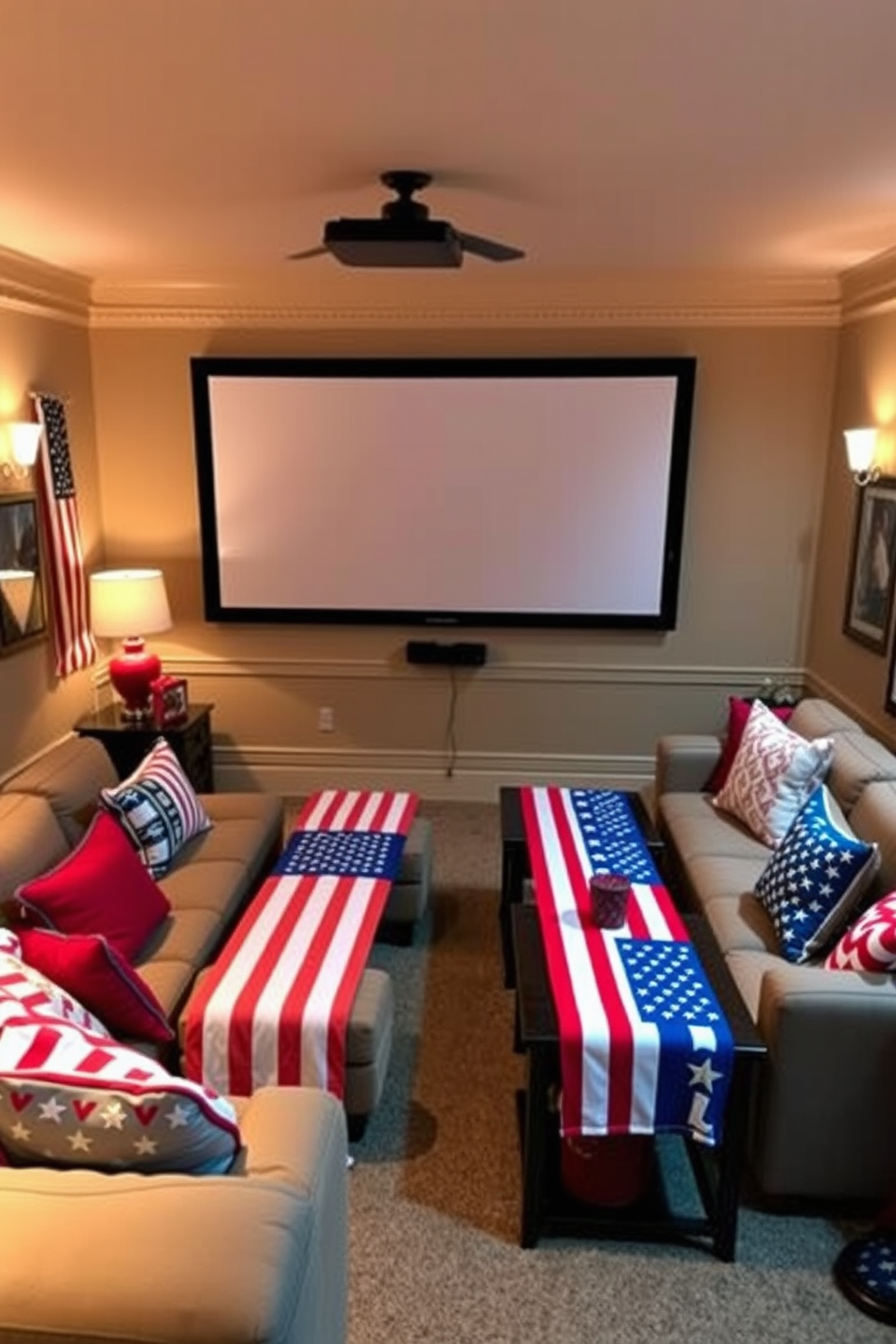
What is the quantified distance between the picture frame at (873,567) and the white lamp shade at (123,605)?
3.15 metres

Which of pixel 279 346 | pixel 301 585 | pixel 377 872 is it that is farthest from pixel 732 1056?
pixel 279 346

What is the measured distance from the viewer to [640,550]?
16.0 feet

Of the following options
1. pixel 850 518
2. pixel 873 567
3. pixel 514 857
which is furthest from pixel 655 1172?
pixel 850 518

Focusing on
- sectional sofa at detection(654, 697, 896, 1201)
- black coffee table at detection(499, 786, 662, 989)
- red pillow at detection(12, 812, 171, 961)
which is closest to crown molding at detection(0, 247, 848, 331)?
black coffee table at detection(499, 786, 662, 989)

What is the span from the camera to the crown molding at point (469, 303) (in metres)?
4.57

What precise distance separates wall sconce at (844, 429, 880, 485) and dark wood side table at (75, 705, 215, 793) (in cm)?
321

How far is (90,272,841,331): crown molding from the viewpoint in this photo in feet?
15.0

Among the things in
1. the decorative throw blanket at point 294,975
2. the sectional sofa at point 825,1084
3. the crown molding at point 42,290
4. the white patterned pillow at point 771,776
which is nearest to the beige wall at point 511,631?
the crown molding at point 42,290

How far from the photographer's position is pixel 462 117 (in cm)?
222

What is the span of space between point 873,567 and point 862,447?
51cm

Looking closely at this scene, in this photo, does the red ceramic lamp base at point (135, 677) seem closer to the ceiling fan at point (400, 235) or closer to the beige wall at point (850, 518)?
the ceiling fan at point (400, 235)

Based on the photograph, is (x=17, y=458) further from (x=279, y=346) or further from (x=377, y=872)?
(x=377, y=872)

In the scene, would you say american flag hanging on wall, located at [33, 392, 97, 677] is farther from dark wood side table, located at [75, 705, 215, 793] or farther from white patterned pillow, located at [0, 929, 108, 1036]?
white patterned pillow, located at [0, 929, 108, 1036]

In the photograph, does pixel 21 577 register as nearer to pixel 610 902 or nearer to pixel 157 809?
pixel 157 809
